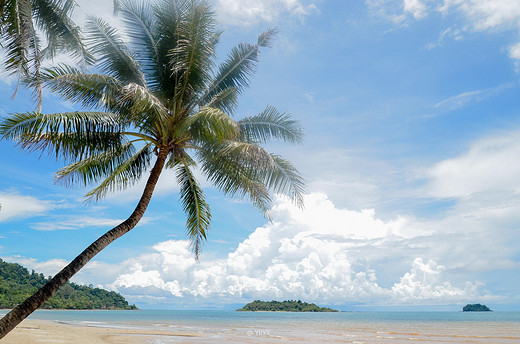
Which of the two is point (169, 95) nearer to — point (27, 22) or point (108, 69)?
point (108, 69)

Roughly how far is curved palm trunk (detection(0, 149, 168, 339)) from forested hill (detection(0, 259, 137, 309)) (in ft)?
169

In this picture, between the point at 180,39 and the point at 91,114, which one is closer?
the point at 91,114

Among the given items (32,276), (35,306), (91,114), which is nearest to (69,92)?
(91,114)

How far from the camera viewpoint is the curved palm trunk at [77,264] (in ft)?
21.8

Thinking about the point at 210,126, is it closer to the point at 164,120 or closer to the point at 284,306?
the point at 164,120

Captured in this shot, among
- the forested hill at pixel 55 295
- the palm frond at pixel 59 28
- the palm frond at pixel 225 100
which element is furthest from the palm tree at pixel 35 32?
the forested hill at pixel 55 295

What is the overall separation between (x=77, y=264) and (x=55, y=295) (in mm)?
79751

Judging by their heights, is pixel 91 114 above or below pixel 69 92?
below

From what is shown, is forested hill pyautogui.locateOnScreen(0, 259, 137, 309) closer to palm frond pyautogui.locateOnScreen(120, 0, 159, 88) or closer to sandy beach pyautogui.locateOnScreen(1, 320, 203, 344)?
sandy beach pyautogui.locateOnScreen(1, 320, 203, 344)

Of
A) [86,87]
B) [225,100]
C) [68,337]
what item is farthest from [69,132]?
[68,337]

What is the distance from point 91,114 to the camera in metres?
8.30

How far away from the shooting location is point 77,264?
7.46 m

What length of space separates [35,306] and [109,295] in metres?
98.0

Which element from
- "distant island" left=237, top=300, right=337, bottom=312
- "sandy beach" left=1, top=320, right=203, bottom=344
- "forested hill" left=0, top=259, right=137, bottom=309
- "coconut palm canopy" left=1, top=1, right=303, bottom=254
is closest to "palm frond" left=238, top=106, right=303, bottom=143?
"coconut palm canopy" left=1, top=1, right=303, bottom=254
